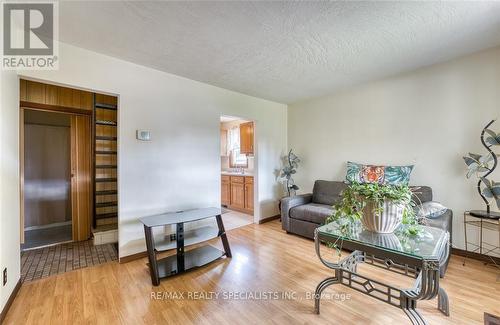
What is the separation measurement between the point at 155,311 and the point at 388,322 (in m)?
1.79

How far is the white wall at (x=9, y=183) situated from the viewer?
163 centimetres

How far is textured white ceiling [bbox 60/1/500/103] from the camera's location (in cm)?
172

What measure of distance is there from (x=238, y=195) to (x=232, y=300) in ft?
10.5

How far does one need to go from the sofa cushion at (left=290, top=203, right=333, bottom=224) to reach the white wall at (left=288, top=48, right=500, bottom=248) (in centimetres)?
91

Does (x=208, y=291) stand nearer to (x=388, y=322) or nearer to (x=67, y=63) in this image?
(x=388, y=322)

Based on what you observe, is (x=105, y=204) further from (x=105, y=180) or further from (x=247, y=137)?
(x=247, y=137)

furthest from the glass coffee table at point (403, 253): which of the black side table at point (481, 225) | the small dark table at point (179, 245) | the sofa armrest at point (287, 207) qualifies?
the sofa armrest at point (287, 207)

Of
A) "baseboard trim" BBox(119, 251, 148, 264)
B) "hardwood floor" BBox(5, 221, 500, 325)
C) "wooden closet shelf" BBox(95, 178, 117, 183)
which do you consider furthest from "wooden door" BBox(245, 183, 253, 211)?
"wooden closet shelf" BBox(95, 178, 117, 183)

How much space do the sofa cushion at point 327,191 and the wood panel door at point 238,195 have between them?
5.54 feet

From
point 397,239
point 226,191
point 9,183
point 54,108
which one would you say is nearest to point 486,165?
point 397,239

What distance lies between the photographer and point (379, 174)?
10.3ft

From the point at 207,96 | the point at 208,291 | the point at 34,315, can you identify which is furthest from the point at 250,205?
the point at 34,315

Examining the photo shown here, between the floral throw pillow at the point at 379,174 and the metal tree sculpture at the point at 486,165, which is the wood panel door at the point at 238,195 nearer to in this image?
the floral throw pillow at the point at 379,174

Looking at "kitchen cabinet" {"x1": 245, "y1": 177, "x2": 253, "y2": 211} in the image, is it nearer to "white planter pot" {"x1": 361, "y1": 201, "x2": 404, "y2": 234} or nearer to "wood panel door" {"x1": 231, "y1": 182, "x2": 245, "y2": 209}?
"wood panel door" {"x1": 231, "y1": 182, "x2": 245, "y2": 209}
